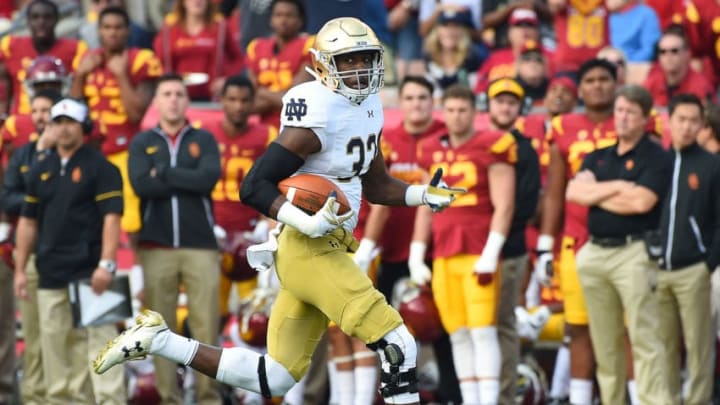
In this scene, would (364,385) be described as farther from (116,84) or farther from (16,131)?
(16,131)

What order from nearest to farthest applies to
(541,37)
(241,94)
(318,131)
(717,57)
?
(318,131) → (241,94) → (717,57) → (541,37)

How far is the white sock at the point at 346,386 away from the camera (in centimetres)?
997

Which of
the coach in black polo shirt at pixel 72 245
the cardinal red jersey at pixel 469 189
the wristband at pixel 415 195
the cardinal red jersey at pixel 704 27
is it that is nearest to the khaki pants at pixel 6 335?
the coach in black polo shirt at pixel 72 245

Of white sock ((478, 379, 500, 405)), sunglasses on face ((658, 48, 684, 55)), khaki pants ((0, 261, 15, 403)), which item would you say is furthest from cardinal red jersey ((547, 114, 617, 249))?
khaki pants ((0, 261, 15, 403))

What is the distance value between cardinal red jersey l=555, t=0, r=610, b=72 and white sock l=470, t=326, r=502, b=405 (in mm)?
2853

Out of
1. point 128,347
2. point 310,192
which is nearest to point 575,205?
point 310,192

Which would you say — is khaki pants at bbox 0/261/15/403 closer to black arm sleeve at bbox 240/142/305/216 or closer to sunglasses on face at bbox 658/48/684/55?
black arm sleeve at bbox 240/142/305/216

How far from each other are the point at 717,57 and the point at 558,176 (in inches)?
91.8

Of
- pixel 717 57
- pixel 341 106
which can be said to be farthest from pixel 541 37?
pixel 341 106

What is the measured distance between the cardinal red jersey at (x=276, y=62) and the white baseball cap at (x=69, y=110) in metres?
1.91

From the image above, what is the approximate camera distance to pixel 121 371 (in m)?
9.45

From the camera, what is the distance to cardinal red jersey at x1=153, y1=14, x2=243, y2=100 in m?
12.2

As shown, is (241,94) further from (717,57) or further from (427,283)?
(717,57)

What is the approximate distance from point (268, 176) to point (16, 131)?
447 centimetres
